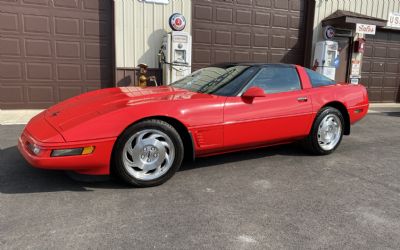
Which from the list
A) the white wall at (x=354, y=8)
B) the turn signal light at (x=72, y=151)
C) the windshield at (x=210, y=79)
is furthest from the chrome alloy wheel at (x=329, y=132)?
the white wall at (x=354, y=8)

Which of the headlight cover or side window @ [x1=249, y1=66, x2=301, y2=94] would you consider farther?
side window @ [x1=249, y1=66, x2=301, y2=94]

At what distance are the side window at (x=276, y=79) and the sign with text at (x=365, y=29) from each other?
22.8 feet

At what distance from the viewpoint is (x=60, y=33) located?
8062 millimetres

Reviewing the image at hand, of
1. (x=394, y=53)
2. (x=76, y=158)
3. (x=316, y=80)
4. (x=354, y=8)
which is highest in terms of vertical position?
(x=354, y=8)

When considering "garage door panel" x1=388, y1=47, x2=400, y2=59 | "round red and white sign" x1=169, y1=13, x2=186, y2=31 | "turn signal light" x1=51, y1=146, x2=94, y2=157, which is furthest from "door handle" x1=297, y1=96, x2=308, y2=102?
"garage door panel" x1=388, y1=47, x2=400, y2=59

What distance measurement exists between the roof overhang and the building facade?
3 centimetres

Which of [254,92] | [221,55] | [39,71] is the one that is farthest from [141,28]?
[254,92]

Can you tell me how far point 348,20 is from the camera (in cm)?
977

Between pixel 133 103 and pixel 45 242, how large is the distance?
5.05 ft

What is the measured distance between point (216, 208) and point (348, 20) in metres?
8.92

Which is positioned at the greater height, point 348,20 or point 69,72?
point 348,20

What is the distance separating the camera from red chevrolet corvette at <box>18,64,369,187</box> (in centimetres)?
305

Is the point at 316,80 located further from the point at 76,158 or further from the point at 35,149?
the point at 35,149

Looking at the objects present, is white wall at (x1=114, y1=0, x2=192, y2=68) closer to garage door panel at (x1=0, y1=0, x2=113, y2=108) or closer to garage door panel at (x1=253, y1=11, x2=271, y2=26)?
garage door panel at (x1=0, y1=0, x2=113, y2=108)
